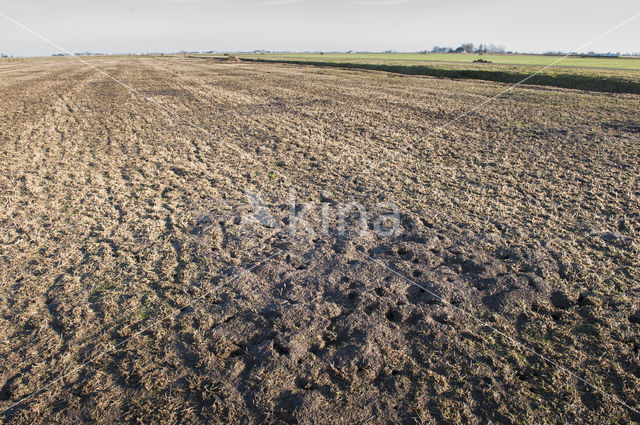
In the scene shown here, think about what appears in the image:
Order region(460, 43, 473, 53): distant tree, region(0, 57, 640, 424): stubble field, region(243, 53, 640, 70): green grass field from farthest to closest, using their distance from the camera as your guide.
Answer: region(460, 43, 473, 53): distant tree
region(243, 53, 640, 70): green grass field
region(0, 57, 640, 424): stubble field

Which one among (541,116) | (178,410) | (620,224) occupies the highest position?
(541,116)

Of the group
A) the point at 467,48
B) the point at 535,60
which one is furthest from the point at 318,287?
the point at 467,48

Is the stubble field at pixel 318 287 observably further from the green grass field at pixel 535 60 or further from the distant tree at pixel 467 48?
the distant tree at pixel 467 48

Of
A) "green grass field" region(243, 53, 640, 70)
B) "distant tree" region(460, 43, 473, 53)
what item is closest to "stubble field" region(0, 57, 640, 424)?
"green grass field" region(243, 53, 640, 70)

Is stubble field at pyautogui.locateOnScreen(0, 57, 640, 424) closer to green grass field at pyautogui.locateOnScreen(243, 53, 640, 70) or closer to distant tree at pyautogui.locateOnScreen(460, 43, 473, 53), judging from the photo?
green grass field at pyautogui.locateOnScreen(243, 53, 640, 70)

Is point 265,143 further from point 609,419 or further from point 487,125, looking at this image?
point 609,419

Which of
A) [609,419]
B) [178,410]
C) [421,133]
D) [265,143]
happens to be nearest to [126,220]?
[178,410]

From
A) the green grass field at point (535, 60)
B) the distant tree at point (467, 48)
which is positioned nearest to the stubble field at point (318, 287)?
the green grass field at point (535, 60)

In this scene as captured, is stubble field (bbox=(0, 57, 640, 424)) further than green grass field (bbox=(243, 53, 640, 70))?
No
